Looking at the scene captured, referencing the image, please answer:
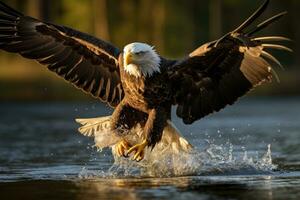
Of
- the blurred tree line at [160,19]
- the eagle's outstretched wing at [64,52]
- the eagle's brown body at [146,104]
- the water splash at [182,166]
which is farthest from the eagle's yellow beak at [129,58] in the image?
the blurred tree line at [160,19]

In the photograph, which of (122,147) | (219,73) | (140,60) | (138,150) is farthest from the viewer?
(219,73)

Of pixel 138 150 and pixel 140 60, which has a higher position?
pixel 140 60

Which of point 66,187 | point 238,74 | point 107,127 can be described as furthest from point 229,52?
point 66,187

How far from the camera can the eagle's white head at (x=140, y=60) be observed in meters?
10.7

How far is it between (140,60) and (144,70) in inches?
4.9

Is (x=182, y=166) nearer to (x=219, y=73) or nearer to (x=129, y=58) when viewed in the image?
(x=219, y=73)

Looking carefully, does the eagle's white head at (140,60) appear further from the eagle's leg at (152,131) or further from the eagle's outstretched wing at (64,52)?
the eagle's outstretched wing at (64,52)

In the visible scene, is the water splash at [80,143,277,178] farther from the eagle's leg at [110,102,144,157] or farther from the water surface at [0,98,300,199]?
the eagle's leg at [110,102,144,157]

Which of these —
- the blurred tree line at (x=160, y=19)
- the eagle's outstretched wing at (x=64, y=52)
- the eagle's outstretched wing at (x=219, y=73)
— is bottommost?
the eagle's outstretched wing at (x=219, y=73)

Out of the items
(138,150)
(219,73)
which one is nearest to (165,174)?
(138,150)

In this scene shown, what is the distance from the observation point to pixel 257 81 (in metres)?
11.3

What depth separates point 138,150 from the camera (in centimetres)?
1109

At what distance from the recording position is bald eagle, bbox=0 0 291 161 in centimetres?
1092

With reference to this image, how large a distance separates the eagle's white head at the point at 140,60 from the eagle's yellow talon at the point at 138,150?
2.43ft
